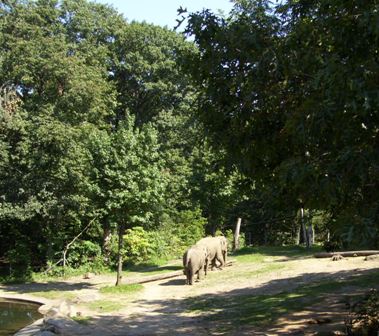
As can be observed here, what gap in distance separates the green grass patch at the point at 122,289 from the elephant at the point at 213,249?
3552 mm

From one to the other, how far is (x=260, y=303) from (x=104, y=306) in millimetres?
4366

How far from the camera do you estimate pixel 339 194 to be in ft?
17.2

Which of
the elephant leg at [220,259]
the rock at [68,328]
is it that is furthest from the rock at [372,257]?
the rock at [68,328]

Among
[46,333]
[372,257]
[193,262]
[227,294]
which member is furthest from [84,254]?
[46,333]

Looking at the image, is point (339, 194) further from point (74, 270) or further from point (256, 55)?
point (74, 270)

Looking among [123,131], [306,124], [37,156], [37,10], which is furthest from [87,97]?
[306,124]

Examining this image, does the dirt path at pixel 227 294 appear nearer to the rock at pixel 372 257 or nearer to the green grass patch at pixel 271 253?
the rock at pixel 372 257

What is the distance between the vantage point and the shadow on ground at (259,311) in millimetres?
9875

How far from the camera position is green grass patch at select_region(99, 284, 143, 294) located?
653 inches

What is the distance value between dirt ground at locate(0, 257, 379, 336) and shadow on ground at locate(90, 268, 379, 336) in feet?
0.06

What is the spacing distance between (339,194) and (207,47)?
3297 mm

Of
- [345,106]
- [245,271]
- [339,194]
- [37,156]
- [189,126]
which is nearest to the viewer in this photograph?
[345,106]

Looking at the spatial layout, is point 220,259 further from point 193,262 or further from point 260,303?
point 260,303

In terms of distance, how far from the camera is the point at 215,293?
15.5 meters
